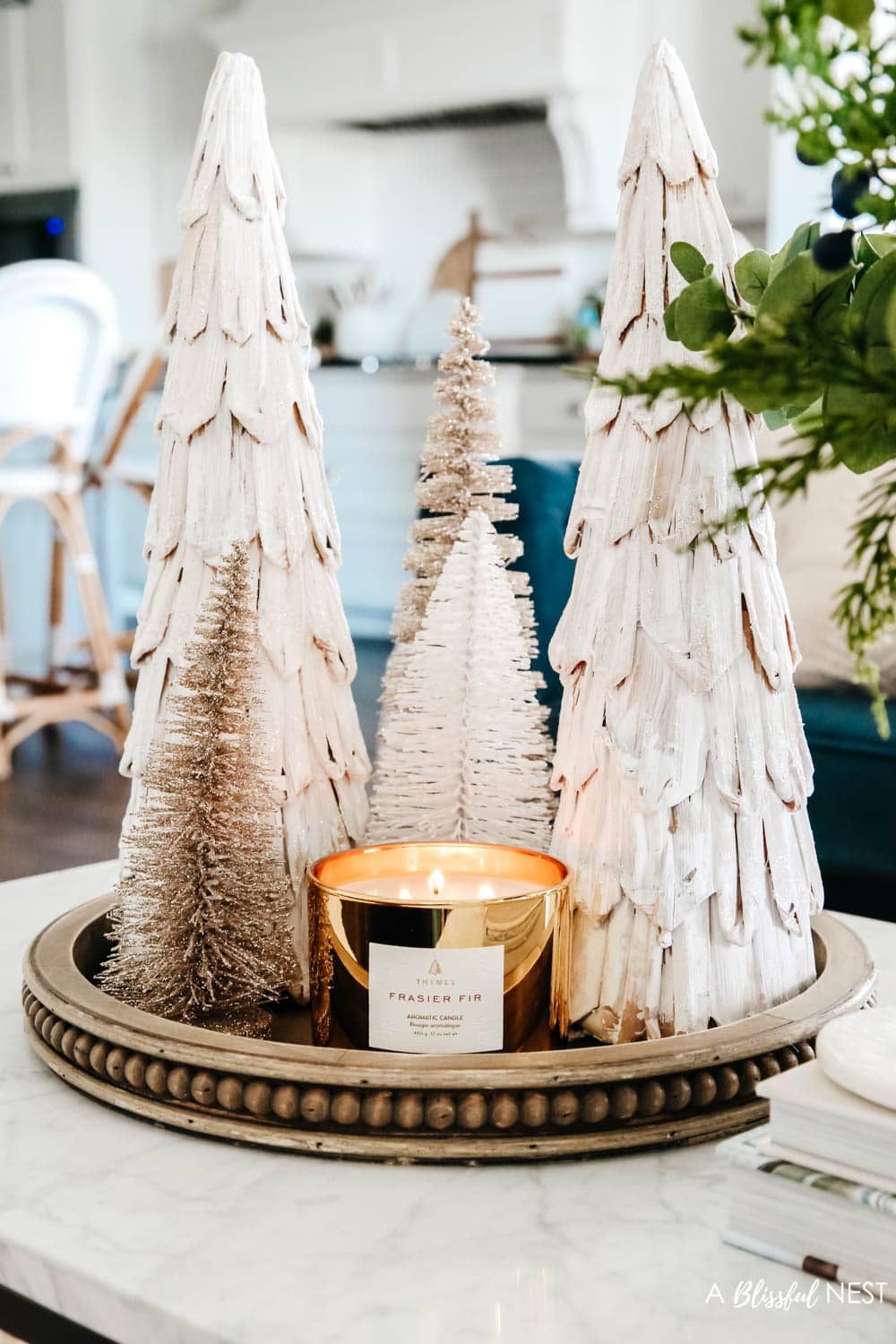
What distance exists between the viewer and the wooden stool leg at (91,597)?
3.19 metres

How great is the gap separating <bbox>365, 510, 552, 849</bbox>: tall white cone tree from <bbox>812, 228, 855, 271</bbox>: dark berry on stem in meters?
0.34

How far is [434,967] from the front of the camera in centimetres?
61

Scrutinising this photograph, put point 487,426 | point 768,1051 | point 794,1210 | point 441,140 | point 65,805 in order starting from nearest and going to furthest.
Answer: point 794,1210, point 768,1051, point 487,426, point 65,805, point 441,140

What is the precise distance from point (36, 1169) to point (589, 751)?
0.30 meters

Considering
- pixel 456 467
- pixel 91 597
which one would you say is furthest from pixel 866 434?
pixel 91 597

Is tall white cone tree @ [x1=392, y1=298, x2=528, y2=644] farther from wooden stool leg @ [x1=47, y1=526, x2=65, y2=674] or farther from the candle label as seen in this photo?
wooden stool leg @ [x1=47, y1=526, x2=65, y2=674]

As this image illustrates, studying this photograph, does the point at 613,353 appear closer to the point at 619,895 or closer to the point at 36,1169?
the point at 619,895

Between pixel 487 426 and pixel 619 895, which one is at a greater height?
pixel 487 426

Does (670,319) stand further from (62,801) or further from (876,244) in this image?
(62,801)

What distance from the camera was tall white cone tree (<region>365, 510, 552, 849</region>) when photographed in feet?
2.44

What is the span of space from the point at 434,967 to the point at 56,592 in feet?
10.3

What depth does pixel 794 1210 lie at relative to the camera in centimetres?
51

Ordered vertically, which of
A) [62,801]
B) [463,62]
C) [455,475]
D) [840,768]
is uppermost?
[463,62]

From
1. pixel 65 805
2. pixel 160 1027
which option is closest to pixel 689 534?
pixel 160 1027
